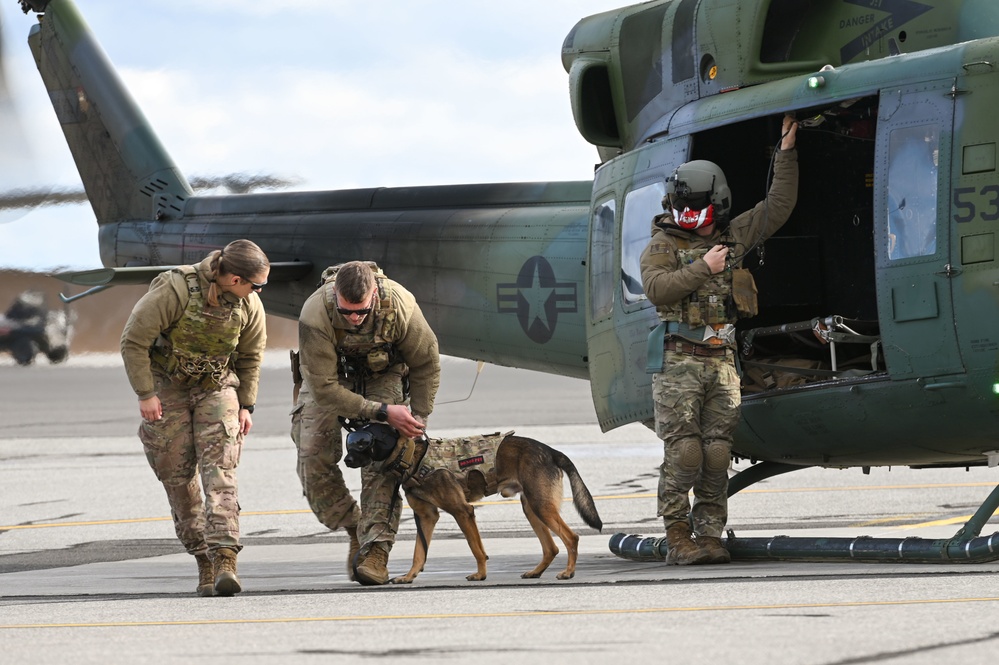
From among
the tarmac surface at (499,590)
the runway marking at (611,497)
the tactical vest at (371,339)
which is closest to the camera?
the tarmac surface at (499,590)

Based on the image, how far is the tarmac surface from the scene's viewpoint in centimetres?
475

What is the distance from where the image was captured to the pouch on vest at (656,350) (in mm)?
7594

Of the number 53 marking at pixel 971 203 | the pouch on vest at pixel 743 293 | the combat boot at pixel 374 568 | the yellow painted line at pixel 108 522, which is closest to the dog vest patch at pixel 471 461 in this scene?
the combat boot at pixel 374 568

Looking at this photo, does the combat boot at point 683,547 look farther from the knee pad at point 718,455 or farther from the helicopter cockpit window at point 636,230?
the helicopter cockpit window at point 636,230

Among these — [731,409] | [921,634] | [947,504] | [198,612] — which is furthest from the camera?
[947,504]

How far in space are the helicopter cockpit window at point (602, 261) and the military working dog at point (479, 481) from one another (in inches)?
65.3

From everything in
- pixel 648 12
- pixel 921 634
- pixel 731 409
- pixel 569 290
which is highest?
pixel 648 12

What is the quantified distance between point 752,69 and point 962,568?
3.03m

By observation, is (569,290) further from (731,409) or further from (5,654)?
(5,654)

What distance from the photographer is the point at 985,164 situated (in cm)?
688

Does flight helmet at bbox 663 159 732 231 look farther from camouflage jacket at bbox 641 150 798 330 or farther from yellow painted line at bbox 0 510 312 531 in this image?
yellow painted line at bbox 0 510 312 531

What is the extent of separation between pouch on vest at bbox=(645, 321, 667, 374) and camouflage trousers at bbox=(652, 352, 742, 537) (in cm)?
4

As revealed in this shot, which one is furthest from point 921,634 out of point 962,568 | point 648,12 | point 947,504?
point 947,504

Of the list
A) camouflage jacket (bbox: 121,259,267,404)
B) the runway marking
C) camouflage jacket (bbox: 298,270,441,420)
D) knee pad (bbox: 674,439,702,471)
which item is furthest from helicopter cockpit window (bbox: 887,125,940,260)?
the runway marking
